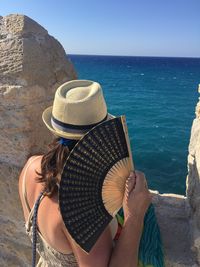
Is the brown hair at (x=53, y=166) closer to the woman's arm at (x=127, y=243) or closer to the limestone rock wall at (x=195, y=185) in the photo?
the woman's arm at (x=127, y=243)

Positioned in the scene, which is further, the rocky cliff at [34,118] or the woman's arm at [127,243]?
the rocky cliff at [34,118]

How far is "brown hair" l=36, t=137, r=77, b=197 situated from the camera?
5.45 feet

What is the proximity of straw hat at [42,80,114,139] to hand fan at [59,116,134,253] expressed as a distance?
0.31 ft

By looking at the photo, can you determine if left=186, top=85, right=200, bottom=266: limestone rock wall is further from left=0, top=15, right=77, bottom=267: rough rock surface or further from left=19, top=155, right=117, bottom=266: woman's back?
left=0, top=15, right=77, bottom=267: rough rock surface

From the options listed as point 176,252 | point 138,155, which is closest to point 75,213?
point 176,252

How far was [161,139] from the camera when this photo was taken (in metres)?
26.5

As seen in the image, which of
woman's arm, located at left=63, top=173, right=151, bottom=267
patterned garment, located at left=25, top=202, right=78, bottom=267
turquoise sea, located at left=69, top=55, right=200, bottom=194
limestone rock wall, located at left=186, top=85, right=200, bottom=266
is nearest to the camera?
woman's arm, located at left=63, top=173, right=151, bottom=267

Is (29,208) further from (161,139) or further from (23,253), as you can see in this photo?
(161,139)

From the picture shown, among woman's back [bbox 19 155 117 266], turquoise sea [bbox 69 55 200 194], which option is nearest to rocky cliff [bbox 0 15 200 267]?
woman's back [bbox 19 155 117 266]

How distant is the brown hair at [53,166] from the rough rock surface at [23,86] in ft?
2.21

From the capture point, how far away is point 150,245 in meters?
1.87

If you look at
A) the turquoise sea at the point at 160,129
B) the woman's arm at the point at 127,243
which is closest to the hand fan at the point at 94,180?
the woman's arm at the point at 127,243

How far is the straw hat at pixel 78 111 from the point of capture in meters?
1.63

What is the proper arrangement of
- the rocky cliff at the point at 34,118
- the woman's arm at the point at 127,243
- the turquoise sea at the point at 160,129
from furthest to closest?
the turquoise sea at the point at 160,129
the rocky cliff at the point at 34,118
the woman's arm at the point at 127,243
